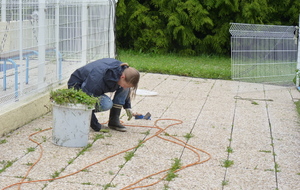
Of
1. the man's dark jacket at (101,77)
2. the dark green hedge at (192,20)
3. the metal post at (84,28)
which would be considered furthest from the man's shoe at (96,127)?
the dark green hedge at (192,20)

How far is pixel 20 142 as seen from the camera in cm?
533

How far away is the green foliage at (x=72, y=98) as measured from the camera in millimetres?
5133

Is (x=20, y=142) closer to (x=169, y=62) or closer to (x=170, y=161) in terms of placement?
(x=170, y=161)

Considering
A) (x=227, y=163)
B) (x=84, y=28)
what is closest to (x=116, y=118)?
(x=227, y=163)

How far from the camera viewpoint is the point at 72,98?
5152 mm

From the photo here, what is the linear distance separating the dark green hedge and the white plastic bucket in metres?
10.0

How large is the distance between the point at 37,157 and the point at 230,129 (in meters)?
2.64

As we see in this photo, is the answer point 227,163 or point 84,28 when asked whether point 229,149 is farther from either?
point 84,28

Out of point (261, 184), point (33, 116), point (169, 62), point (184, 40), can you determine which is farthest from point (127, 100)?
point (184, 40)

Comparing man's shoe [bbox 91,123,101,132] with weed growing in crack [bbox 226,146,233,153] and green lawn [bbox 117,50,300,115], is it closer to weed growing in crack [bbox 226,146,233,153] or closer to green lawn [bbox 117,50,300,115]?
weed growing in crack [bbox 226,146,233,153]

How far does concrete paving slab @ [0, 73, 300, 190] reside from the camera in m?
4.41

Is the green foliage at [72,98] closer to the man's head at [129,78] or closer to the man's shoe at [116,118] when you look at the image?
the man's head at [129,78]

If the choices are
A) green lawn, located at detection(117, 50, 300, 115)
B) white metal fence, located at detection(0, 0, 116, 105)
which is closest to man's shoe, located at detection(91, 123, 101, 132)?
white metal fence, located at detection(0, 0, 116, 105)

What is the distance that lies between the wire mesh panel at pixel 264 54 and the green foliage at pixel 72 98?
15.1 ft
